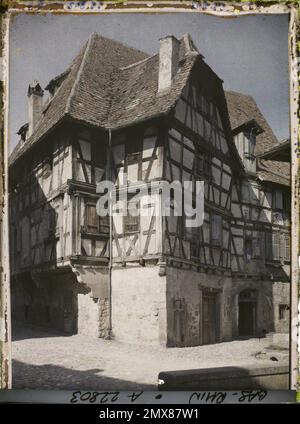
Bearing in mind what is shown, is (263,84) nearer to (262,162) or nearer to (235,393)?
(262,162)

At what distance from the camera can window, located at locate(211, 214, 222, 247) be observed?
20.8 feet

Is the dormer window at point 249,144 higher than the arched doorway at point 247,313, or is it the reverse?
the dormer window at point 249,144

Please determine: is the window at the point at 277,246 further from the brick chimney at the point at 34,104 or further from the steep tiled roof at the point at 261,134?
the brick chimney at the point at 34,104

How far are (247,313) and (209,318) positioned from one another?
0.51 m

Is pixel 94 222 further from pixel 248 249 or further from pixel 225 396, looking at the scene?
pixel 225 396

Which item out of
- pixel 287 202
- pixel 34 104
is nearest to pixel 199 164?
pixel 287 202

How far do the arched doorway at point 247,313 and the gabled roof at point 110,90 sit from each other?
258cm

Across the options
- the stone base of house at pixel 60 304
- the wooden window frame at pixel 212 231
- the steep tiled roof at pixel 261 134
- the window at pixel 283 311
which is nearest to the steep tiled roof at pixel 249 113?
the steep tiled roof at pixel 261 134

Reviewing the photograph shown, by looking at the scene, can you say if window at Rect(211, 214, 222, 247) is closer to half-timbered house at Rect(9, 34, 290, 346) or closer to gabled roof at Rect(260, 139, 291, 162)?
half-timbered house at Rect(9, 34, 290, 346)

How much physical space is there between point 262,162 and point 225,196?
70 centimetres

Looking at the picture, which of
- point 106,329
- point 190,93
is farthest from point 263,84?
point 106,329

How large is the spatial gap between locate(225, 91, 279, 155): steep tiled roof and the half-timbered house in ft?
0.05

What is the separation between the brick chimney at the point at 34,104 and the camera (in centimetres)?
599

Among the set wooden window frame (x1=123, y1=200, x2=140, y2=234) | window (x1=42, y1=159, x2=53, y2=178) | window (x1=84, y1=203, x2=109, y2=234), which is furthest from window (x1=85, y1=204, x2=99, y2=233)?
window (x1=42, y1=159, x2=53, y2=178)
